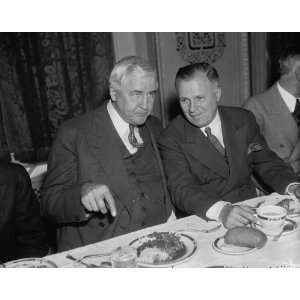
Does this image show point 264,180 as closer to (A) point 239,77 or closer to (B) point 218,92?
(B) point 218,92

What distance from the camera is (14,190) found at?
1920mm

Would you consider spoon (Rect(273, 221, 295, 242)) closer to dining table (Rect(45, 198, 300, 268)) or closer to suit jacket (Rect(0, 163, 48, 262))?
dining table (Rect(45, 198, 300, 268))

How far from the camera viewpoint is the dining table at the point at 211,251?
54.2 inches

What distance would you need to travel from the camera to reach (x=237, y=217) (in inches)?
64.4

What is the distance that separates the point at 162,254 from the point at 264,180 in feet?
3.62

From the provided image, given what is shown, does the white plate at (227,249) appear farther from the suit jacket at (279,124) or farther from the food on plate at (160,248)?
the suit jacket at (279,124)

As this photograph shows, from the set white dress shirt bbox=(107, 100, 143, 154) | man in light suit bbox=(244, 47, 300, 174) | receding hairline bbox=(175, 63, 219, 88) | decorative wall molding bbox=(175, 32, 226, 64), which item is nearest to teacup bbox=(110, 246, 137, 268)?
white dress shirt bbox=(107, 100, 143, 154)

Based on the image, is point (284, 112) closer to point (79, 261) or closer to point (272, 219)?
point (272, 219)

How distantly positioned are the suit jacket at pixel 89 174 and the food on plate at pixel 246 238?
0.73 m

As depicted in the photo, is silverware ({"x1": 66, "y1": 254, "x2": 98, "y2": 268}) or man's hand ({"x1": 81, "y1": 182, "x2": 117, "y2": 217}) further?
man's hand ({"x1": 81, "y1": 182, "x2": 117, "y2": 217})

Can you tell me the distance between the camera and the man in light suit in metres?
2.95

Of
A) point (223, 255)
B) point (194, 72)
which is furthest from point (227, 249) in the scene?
point (194, 72)

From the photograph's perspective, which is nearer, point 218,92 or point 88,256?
point 88,256
